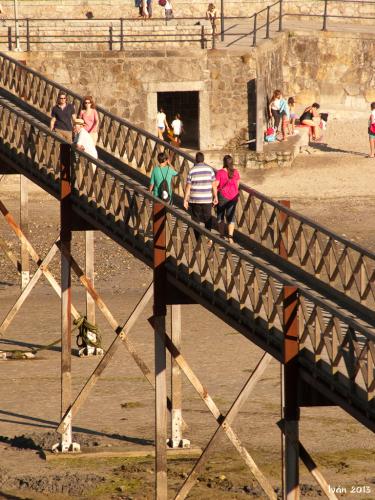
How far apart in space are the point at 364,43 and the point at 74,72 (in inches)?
490

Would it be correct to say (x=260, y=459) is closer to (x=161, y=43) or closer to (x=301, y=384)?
(x=301, y=384)

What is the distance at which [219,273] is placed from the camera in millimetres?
22797

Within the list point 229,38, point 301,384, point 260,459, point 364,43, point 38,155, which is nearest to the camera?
point 301,384

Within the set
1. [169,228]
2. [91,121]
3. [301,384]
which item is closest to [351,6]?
[91,121]

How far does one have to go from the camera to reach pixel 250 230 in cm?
2564

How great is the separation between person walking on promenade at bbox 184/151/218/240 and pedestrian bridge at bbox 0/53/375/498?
0.44 metres

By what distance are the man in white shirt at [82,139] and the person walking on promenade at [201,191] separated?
2.73 meters

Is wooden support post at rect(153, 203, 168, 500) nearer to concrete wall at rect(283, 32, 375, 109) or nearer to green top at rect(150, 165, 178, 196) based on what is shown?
green top at rect(150, 165, 178, 196)

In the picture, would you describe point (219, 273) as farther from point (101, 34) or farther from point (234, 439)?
point (101, 34)

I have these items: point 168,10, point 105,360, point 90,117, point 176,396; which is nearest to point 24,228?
point 90,117

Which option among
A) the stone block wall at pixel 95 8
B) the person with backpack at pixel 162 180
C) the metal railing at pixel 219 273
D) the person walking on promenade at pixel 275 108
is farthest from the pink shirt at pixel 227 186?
the stone block wall at pixel 95 8

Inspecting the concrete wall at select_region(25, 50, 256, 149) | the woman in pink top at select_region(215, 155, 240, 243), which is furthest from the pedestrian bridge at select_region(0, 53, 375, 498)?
the concrete wall at select_region(25, 50, 256, 149)

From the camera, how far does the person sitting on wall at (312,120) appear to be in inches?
1986

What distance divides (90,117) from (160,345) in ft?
19.2
